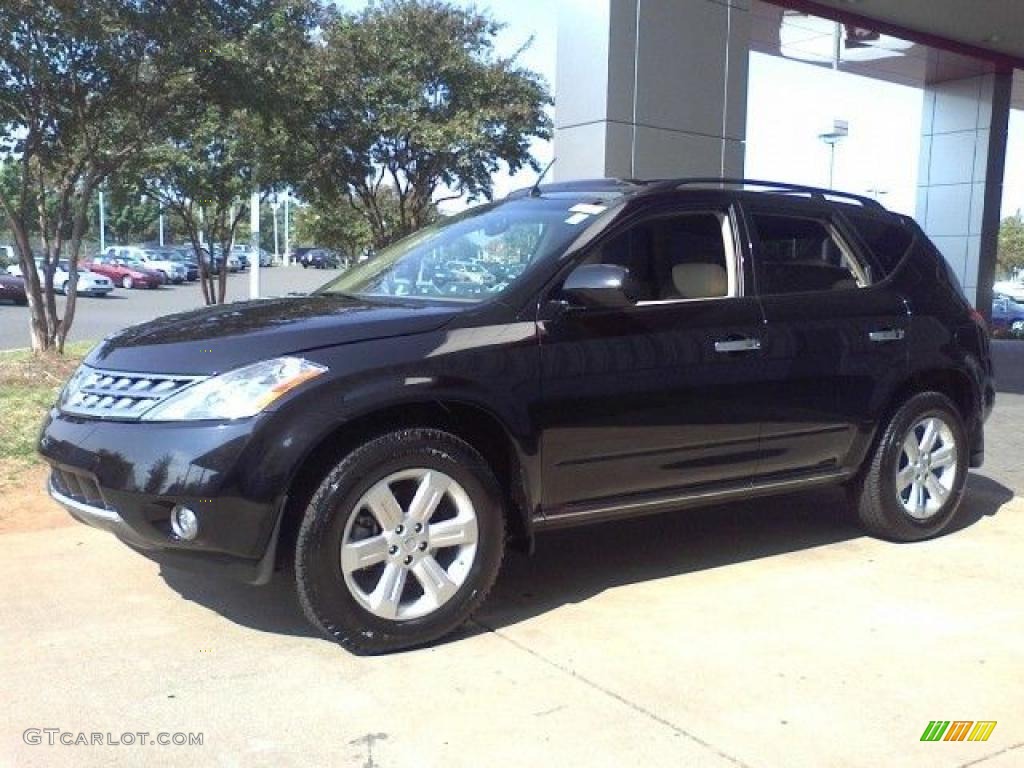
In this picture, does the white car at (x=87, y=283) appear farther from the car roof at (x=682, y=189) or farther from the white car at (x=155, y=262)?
the car roof at (x=682, y=189)

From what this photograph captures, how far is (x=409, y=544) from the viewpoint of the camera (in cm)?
384

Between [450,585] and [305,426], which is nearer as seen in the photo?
[305,426]

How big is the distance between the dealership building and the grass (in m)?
5.02

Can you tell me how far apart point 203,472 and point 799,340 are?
278cm

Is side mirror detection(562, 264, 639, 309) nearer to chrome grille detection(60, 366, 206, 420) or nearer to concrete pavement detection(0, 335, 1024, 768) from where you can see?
concrete pavement detection(0, 335, 1024, 768)

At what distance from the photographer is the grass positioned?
667 cm


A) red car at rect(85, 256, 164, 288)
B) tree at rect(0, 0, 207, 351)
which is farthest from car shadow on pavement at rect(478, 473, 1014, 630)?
red car at rect(85, 256, 164, 288)

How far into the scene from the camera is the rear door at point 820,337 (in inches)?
190

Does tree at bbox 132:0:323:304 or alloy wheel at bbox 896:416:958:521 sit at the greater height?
tree at bbox 132:0:323:304

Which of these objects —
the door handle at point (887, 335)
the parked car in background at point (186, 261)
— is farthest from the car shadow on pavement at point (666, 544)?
the parked car in background at point (186, 261)

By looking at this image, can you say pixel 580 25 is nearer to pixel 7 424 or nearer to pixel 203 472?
pixel 7 424

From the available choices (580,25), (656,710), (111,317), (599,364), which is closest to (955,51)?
(580,25)

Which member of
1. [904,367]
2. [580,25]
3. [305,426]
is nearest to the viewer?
[305,426]

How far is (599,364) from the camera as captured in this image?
13.9 ft
